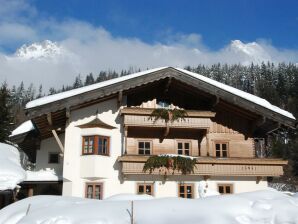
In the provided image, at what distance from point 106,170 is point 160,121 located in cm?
372

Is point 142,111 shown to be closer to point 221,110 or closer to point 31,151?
point 221,110

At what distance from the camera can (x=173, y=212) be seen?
8.12 metres

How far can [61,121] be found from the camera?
834 inches

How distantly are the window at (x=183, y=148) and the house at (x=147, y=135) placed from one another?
0.01 metres

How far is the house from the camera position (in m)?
20.0

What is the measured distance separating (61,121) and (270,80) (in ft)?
365

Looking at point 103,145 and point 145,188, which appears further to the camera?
point 103,145

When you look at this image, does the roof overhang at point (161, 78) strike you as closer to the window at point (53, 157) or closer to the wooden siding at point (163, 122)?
the wooden siding at point (163, 122)

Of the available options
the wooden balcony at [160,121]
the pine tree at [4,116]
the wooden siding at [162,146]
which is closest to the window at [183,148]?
the wooden siding at [162,146]

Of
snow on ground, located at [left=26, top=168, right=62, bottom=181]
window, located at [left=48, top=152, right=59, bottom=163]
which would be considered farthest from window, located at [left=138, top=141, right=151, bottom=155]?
window, located at [left=48, top=152, right=59, bottom=163]

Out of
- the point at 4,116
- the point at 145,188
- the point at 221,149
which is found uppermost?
the point at 4,116

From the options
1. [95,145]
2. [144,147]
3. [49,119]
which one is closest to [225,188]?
[144,147]

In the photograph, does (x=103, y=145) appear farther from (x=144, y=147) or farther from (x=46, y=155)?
(x=46, y=155)

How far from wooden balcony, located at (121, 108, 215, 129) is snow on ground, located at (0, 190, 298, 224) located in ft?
38.8
